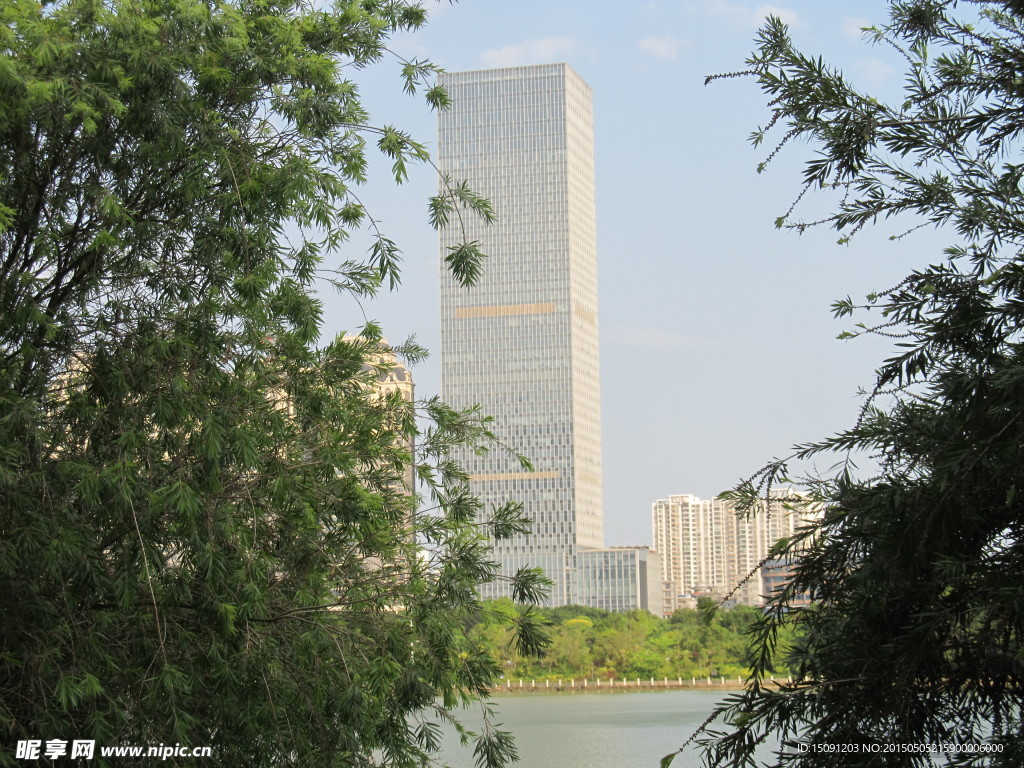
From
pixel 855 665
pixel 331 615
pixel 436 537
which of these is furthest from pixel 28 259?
pixel 855 665

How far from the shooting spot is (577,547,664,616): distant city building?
290 ft

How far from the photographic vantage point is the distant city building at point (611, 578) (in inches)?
3477

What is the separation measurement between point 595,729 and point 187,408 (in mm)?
30959

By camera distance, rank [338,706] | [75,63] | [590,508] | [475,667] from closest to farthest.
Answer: [75,63]
[338,706]
[475,667]
[590,508]

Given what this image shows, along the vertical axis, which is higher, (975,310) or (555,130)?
(555,130)

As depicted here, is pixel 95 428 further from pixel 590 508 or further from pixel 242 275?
pixel 590 508

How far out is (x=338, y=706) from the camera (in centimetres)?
482

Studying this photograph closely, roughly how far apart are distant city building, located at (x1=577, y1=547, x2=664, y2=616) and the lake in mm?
34888

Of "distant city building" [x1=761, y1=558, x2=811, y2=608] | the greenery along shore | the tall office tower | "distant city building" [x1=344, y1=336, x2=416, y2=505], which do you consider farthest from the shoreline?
"distant city building" [x1=761, y1=558, x2=811, y2=608]

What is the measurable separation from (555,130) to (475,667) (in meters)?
89.9

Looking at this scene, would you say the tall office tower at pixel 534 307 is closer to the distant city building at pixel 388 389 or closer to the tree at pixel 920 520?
the distant city building at pixel 388 389

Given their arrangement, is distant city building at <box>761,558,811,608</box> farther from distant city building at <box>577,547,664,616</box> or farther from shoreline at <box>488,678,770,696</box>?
distant city building at <box>577,547,664,616</box>

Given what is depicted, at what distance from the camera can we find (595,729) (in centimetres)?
3300

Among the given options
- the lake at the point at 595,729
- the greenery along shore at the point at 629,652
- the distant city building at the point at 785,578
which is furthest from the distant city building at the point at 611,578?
the distant city building at the point at 785,578
